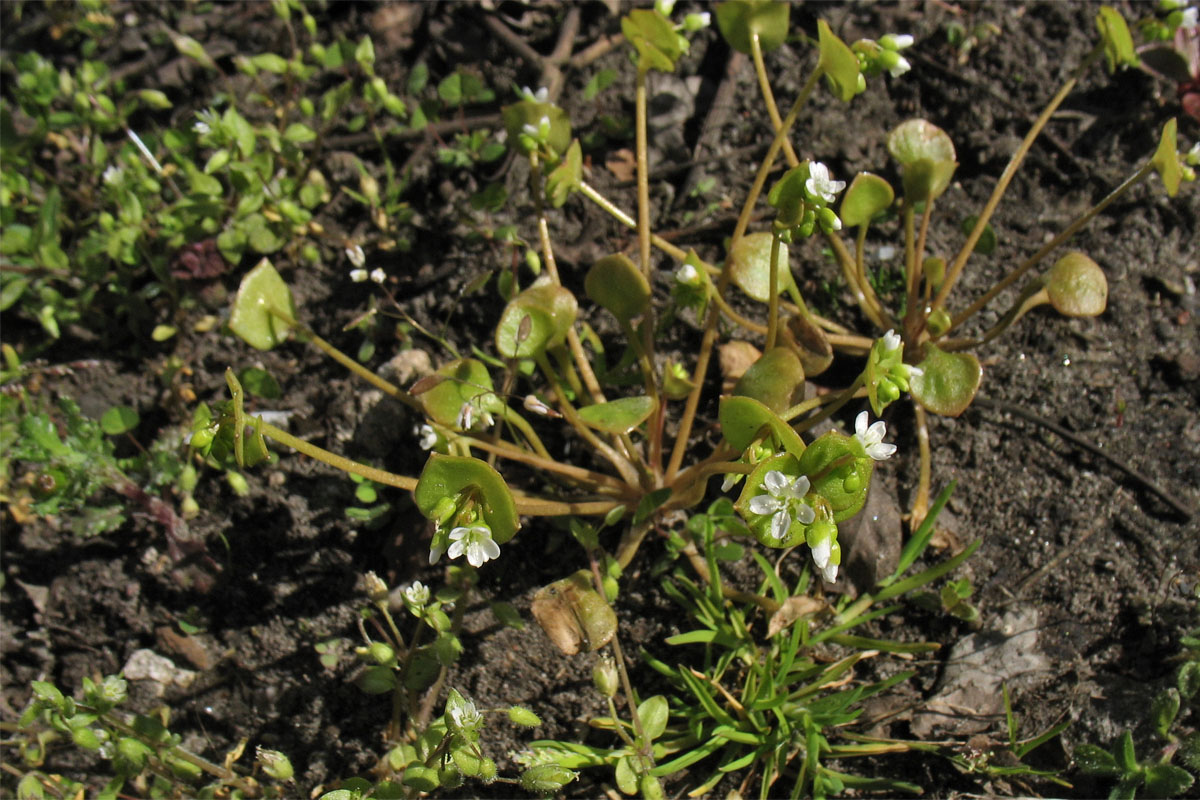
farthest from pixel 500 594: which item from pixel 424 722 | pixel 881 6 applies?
pixel 881 6

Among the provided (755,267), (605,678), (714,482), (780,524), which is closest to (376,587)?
(605,678)

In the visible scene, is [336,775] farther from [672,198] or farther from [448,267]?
[672,198]

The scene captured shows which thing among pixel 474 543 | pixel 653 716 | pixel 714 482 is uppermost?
pixel 474 543

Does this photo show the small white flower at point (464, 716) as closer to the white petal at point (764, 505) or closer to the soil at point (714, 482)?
the soil at point (714, 482)

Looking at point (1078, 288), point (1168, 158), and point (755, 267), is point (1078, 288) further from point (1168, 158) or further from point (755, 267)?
point (755, 267)

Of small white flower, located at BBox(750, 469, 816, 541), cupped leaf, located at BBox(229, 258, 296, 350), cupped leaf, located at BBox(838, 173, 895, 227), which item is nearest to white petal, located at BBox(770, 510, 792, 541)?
small white flower, located at BBox(750, 469, 816, 541)

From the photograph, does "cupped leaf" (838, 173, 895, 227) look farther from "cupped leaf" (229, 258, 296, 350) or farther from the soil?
"cupped leaf" (229, 258, 296, 350)

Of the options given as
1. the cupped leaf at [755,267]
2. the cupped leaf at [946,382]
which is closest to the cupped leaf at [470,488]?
the cupped leaf at [755,267]

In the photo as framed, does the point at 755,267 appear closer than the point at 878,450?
No
